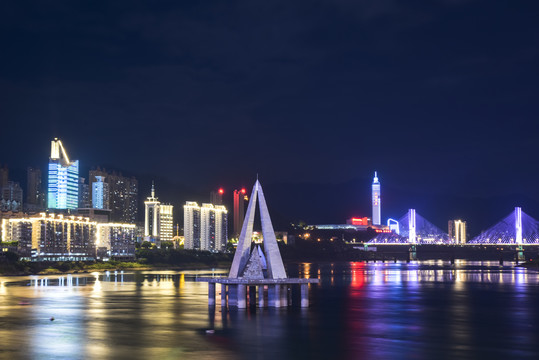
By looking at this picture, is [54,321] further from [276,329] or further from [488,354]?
[488,354]

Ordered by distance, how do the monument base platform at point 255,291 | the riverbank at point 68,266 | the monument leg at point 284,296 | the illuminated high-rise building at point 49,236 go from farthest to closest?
the illuminated high-rise building at point 49,236
the riverbank at point 68,266
the monument leg at point 284,296
the monument base platform at point 255,291

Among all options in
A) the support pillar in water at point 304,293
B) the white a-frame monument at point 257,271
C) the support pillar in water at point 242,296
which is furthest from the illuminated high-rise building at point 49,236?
the support pillar in water at point 242,296

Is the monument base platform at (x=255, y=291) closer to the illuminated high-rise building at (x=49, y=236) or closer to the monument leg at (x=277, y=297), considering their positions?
the monument leg at (x=277, y=297)

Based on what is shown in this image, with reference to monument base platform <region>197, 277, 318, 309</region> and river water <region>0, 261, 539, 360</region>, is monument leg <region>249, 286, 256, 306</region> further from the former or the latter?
river water <region>0, 261, 539, 360</region>

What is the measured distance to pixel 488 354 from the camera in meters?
35.4

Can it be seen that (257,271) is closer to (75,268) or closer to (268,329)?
(268,329)

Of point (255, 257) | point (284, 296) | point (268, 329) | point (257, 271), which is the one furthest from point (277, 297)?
point (268, 329)

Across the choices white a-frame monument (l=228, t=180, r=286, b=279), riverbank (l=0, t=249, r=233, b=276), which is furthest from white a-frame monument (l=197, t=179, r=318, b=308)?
riverbank (l=0, t=249, r=233, b=276)

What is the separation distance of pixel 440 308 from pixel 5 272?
8902 centimetres

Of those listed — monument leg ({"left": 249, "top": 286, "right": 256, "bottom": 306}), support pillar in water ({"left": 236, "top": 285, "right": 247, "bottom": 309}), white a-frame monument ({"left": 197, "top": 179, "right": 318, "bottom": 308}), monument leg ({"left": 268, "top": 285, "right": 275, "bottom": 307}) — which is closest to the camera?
white a-frame monument ({"left": 197, "top": 179, "right": 318, "bottom": 308})

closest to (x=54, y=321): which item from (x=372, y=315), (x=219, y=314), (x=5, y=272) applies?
(x=219, y=314)

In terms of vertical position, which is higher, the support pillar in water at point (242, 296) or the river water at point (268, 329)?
the support pillar in water at point (242, 296)

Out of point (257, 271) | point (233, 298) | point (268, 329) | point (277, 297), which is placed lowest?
point (268, 329)

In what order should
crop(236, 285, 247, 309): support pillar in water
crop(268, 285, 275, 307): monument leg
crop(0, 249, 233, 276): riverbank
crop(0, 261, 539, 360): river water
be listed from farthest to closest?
crop(0, 249, 233, 276): riverbank
crop(268, 285, 275, 307): monument leg
crop(236, 285, 247, 309): support pillar in water
crop(0, 261, 539, 360): river water
